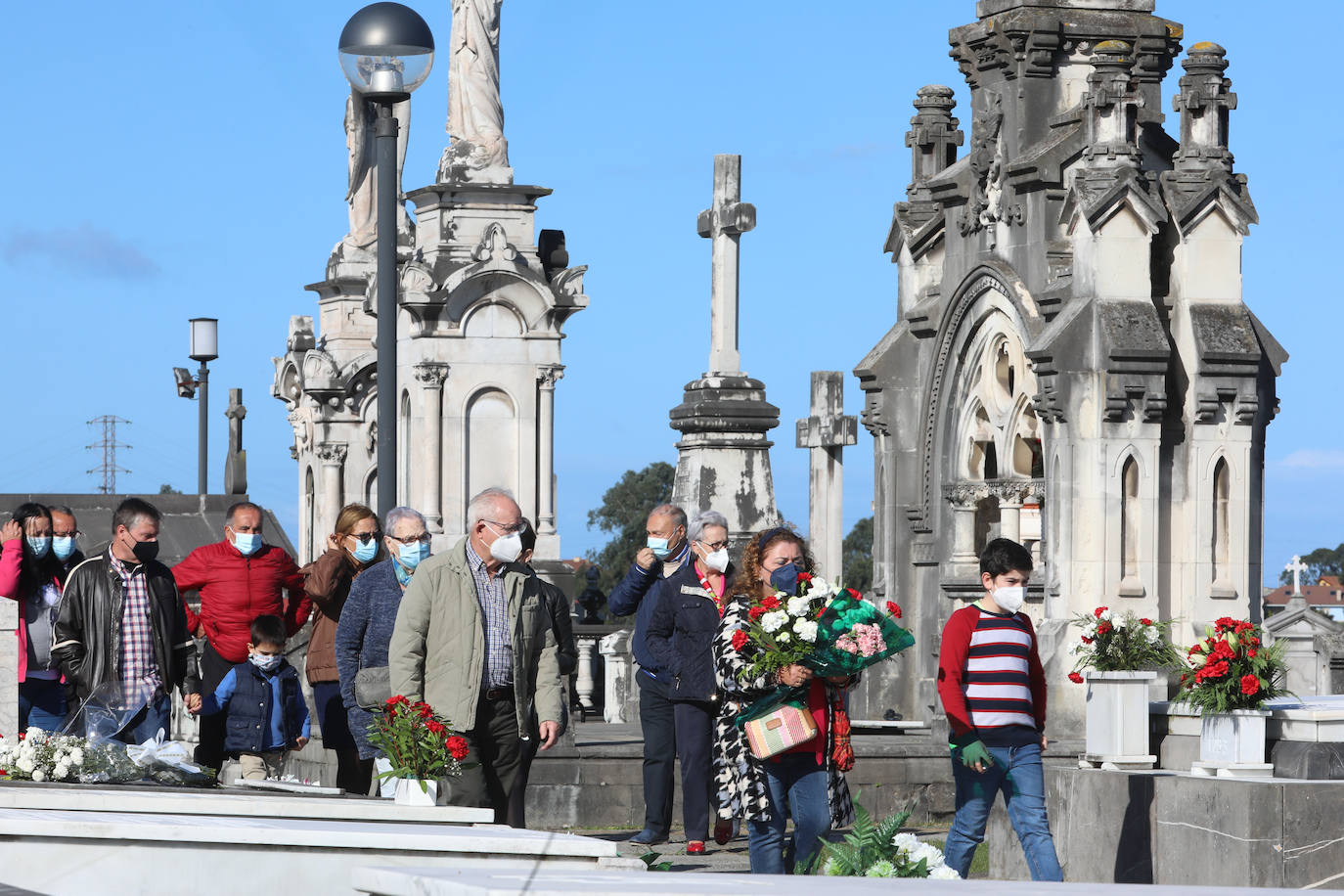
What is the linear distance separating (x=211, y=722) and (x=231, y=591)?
63cm

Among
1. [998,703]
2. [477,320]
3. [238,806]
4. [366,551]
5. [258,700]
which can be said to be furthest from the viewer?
[477,320]

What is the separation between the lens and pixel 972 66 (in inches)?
776

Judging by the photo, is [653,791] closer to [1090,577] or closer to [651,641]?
[651,641]

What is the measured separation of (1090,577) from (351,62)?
7.39m

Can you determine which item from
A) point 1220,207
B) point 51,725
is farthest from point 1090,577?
point 51,725

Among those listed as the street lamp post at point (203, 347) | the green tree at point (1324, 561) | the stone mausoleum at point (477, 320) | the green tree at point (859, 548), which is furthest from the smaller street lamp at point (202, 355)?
the green tree at point (1324, 561)

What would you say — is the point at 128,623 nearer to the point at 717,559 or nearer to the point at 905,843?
the point at 717,559

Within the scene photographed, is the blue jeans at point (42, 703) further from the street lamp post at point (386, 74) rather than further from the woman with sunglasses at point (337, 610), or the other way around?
the street lamp post at point (386, 74)

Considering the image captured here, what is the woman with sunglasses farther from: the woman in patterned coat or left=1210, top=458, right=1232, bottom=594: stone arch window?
left=1210, top=458, right=1232, bottom=594: stone arch window

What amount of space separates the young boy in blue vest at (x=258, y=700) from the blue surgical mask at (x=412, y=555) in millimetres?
1226

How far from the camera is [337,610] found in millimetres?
11336

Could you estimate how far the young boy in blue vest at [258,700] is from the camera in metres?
11.4

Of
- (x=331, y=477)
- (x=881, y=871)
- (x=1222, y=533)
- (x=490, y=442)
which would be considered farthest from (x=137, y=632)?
(x=331, y=477)

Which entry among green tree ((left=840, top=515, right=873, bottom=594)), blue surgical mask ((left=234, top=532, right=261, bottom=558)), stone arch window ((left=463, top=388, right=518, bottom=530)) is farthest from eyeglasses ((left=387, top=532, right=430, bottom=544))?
green tree ((left=840, top=515, right=873, bottom=594))
